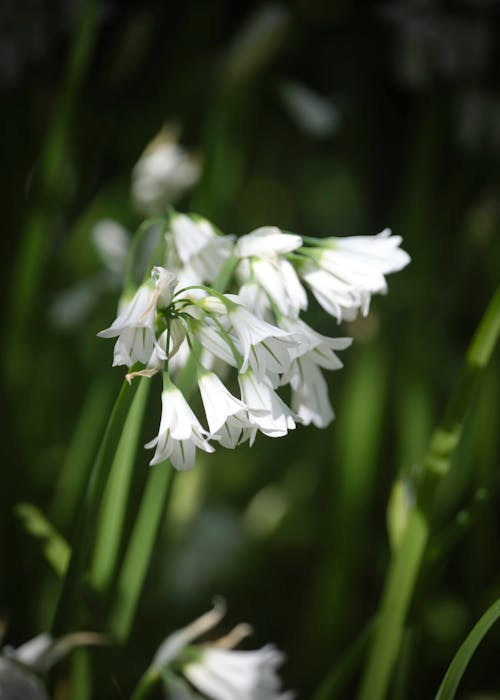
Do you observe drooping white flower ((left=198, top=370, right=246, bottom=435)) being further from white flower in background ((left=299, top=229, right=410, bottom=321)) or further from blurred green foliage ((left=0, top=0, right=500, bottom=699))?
blurred green foliage ((left=0, top=0, right=500, bottom=699))

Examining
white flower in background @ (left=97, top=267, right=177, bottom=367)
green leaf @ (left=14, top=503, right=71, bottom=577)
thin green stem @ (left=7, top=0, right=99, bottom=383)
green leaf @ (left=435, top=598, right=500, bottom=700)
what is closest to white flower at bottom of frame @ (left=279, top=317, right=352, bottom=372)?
white flower in background @ (left=97, top=267, right=177, bottom=367)

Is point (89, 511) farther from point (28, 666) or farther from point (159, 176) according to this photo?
point (159, 176)

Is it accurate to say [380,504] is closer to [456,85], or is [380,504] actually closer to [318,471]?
[318,471]

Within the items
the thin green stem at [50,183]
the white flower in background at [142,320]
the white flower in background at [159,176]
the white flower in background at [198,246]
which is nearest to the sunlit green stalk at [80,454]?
the thin green stem at [50,183]

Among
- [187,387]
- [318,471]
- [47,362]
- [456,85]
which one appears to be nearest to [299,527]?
[318,471]

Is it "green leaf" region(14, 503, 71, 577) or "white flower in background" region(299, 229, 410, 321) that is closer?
"white flower in background" region(299, 229, 410, 321)
